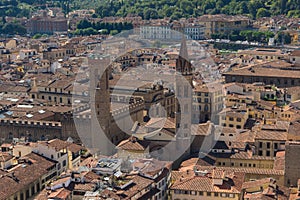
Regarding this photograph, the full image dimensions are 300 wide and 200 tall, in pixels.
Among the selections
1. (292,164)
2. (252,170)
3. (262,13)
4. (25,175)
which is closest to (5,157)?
(25,175)

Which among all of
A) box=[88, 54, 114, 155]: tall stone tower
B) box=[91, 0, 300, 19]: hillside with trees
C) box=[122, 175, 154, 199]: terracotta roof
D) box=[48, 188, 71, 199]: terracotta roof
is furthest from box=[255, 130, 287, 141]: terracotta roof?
box=[91, 0, 300, 19]: hillside with trees

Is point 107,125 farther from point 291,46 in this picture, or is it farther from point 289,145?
point 291,46

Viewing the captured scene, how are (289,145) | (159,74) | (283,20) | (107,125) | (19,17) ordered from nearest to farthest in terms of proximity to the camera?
(289,145) → (107,125) → (159,74) → (283,20) → (19,17)

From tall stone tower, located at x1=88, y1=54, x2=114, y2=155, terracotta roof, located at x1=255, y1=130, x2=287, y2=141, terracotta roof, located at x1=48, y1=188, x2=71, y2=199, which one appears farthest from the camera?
tall stone tower, located at x1=88, y1=54, x2=114, y2=155

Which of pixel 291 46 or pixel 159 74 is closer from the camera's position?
pixel 159 74

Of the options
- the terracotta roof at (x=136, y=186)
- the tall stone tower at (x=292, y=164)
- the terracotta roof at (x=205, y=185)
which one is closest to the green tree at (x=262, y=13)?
the tall stone tower at (x=292, y=164)

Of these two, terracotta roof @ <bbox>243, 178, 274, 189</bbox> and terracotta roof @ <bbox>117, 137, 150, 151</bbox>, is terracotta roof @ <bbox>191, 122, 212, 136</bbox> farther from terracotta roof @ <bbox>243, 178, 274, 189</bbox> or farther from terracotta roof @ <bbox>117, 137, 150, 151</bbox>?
terracotta roof @ <bbox>243, 178, 274, 189</bbox>

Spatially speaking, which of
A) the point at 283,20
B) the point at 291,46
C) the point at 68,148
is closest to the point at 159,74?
the point at 68,148
